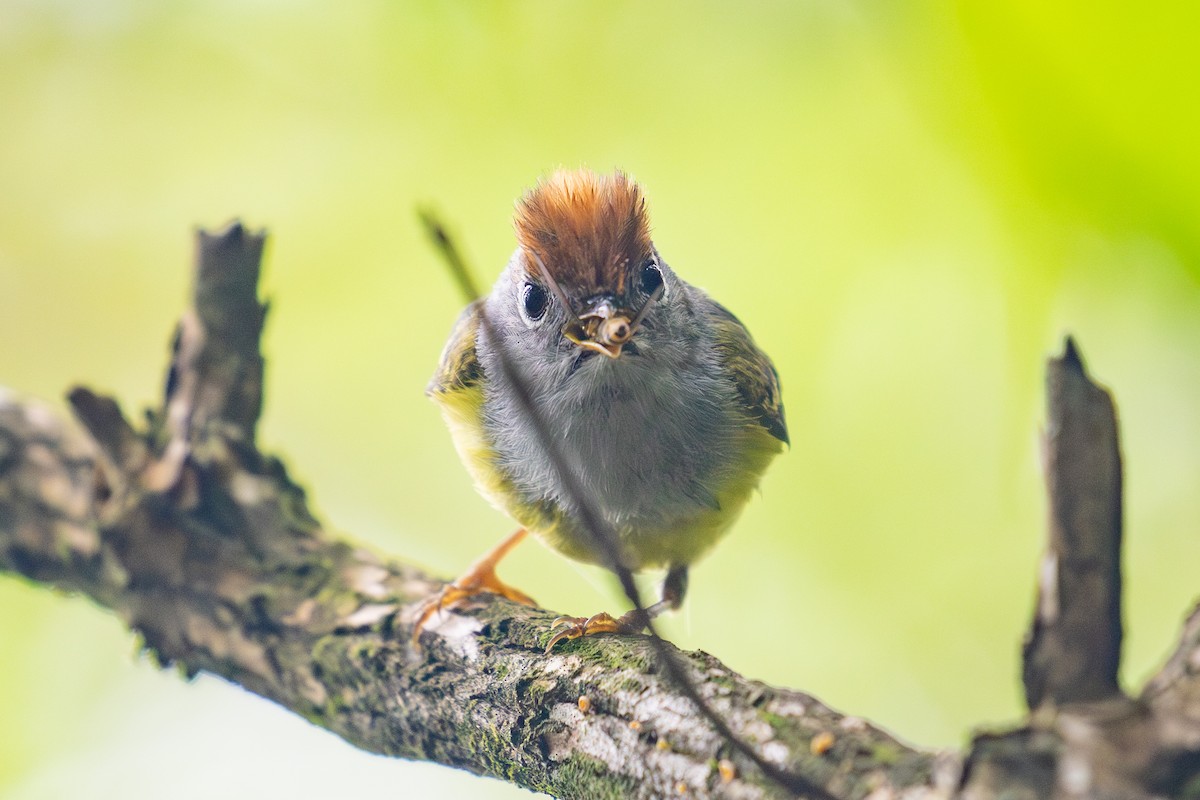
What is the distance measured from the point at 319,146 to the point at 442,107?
0.86m

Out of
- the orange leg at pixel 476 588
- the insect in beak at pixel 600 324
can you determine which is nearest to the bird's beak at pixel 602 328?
the insect in beak at pixel 600 324

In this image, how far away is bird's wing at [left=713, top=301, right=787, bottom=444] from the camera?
3.25 m

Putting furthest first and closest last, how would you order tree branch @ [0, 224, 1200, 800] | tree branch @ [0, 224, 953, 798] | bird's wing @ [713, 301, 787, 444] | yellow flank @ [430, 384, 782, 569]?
bird's wing @ [713, 301, 787, 444] → yellow flank @ [430, 384, 782, 569] → tree branch @ [0, 224, 953, 798] → tree branch @ [0, 224, 1200, 800]

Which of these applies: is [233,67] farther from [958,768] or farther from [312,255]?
[958,768]

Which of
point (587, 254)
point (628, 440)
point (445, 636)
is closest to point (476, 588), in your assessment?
point (445, 636)

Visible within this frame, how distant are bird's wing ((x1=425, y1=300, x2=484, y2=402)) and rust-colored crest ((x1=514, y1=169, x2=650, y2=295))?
1.50 feet

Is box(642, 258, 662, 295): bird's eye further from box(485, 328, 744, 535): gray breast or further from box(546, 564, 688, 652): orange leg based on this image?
box(546, 564, 688, 652): orange leg

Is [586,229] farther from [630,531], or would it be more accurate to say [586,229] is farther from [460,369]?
[630,531]

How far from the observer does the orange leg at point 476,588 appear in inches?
114

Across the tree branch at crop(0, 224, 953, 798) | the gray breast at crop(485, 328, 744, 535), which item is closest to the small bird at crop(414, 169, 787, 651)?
the gray breast at crop(485, 328, 744, 535)

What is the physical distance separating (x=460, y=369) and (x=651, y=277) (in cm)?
80

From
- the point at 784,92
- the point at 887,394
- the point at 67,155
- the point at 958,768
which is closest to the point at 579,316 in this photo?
the point at 958,768

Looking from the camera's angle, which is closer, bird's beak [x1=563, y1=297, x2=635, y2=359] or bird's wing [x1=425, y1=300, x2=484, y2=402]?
bird's beak [x1=563, y1=297, x2=635, y2=359]

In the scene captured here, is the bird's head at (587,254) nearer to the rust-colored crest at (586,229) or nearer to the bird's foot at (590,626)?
the rust-colored crest at (586,229)
